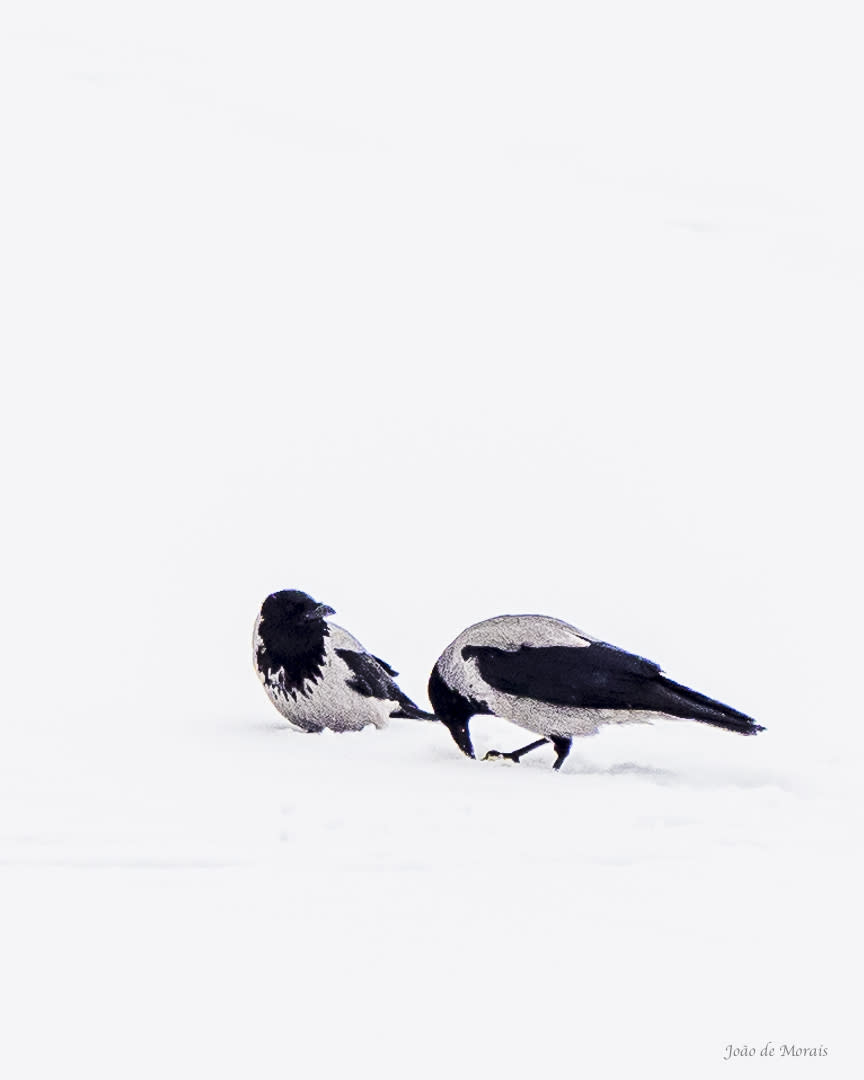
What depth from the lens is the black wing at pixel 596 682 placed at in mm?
7379

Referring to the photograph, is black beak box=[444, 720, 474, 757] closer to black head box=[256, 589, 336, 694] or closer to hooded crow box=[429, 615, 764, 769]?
hooded crow box=[429, 615, 764, 769]

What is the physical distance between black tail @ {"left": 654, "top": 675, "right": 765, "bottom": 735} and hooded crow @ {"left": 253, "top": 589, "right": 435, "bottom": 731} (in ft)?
6.27

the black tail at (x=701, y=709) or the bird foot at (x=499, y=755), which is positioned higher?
the black tail at (x=701, y=709)

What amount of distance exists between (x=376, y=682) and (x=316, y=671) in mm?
378

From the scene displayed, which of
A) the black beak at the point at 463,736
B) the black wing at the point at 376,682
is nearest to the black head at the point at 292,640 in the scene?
the black wing at the point at 376,682

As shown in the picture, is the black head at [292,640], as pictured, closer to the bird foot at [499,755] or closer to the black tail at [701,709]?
the bird foot at [499,755]

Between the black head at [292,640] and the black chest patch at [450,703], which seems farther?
the black head at [292,640]

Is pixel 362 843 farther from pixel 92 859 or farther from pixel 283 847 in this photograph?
pixel 92 859

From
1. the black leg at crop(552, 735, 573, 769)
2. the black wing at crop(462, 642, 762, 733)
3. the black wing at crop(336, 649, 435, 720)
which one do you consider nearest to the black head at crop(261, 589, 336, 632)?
the black wing at crop(336, 649, 435, 720)

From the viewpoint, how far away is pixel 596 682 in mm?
7570

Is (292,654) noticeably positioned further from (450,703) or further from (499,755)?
(499,755)

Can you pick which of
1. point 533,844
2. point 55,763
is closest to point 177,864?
point 533,844

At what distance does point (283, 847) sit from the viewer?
6047 millimetres

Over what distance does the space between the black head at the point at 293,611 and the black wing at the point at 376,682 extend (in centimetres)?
27
